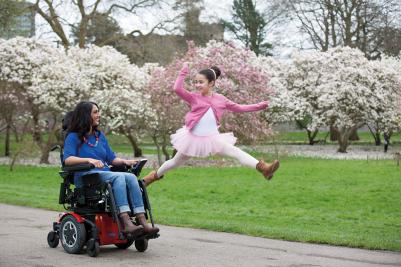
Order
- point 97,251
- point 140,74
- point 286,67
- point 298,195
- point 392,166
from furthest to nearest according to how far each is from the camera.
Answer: point 286,67, point 140,74, point 392,166, point 298,195, point 97,251

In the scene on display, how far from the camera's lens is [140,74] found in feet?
102

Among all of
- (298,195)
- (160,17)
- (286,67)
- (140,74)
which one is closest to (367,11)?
(286,67)

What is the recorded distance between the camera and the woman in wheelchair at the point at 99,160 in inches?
292

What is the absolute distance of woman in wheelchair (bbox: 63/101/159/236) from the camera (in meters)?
7.41

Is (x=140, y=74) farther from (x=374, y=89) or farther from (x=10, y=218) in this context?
(x=10, y=218)

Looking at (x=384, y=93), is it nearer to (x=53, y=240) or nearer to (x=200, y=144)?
(x=200, y=144)

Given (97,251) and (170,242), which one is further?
(170,242)

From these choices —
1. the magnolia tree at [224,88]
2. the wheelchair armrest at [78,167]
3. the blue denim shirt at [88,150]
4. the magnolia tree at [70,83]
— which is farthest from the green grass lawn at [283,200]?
the magnolia tree at [70,83]

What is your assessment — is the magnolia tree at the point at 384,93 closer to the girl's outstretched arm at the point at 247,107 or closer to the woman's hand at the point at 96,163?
the girl's outstretched arm at the point at 247,107

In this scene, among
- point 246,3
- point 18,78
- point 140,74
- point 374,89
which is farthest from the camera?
point 246,3

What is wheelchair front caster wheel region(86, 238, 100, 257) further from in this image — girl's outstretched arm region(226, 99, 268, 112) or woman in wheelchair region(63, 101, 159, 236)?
girl's outstretched arm region(226, 99, 268, 112)

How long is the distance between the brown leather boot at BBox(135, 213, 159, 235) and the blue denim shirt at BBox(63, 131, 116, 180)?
749mm

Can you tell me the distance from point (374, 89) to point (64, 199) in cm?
2993

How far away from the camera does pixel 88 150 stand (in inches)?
311
